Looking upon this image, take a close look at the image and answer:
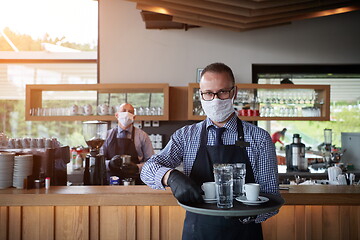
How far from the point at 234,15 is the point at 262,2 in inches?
25.2

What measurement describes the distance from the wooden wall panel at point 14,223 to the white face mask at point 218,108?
164 cm

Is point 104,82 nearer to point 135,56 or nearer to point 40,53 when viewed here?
point 135,56

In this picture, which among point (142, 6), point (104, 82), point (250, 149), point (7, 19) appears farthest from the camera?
point (7, 19)

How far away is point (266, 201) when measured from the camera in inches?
68.6

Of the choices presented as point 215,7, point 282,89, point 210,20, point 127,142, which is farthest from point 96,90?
point 282,89

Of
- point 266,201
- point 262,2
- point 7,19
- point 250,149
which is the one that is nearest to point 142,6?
point 262,2

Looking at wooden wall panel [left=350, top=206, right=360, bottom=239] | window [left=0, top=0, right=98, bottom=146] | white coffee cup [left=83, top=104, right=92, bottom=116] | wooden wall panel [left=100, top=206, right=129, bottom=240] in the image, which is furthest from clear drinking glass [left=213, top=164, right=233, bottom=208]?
window [left=0, top=0, right=98, bottom=146]

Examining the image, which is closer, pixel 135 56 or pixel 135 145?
pixel 135 145

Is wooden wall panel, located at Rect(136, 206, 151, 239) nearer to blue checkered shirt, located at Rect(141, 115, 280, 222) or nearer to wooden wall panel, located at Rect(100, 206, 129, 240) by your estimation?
wooden wall panel, located at Rect(100, 206, 129, 240)

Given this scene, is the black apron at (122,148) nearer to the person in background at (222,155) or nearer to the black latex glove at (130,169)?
the black latex glove at (130,169)

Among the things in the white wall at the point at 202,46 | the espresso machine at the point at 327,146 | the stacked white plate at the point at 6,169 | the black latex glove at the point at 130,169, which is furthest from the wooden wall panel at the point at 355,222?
the white wall at the point at 202,46

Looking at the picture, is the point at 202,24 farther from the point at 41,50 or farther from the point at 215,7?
the point at 41,50

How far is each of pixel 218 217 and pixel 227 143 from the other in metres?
0.39

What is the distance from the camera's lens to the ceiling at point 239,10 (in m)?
4.77
